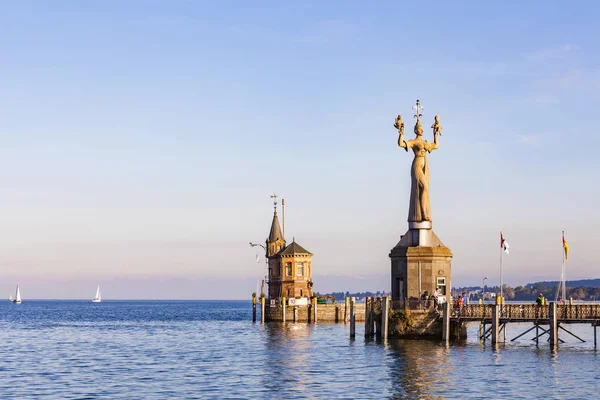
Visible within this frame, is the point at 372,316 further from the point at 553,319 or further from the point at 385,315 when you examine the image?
the point at 553,319

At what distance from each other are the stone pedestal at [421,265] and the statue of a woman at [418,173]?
0.97 m

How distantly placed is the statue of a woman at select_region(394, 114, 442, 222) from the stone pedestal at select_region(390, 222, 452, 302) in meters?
0.97

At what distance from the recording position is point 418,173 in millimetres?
58906

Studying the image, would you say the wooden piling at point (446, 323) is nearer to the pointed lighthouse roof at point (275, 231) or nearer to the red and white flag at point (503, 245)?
the red and white flag at point (503, 245)

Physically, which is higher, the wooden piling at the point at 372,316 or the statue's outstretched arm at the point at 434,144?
the statue's outstretched arm at the point at 434,144

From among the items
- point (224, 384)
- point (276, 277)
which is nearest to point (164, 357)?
point (224, 384)

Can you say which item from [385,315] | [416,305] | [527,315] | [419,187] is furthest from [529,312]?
[419,187]

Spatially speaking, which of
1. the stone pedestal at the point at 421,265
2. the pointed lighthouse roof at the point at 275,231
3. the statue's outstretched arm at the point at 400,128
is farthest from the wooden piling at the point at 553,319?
the pointed lighthouse roof at the point at 275,231

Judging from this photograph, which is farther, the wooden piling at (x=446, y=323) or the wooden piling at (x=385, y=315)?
the wooden piling at (x=385, y=315)

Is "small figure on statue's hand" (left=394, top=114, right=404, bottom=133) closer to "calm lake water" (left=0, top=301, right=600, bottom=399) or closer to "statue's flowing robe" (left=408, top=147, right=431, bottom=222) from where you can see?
"statue's flowing robe" (left=408, top=147, right=431, bottom=222)

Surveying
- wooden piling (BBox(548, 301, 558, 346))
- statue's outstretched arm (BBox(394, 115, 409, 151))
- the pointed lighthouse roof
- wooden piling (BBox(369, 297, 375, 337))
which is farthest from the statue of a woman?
the pointed lighthouse roof

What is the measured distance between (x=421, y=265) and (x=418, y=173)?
20.6 ft

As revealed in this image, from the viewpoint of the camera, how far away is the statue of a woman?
58625 mm

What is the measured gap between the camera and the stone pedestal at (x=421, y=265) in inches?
2234
